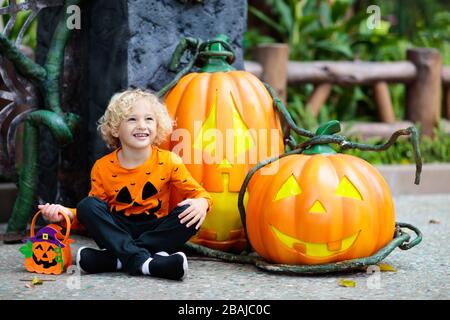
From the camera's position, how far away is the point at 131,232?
345 cm

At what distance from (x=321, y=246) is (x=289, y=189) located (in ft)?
0.85

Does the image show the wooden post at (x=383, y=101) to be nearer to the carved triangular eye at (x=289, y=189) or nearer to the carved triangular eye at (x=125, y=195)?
the carved triangular eye at (x=289, y=189)

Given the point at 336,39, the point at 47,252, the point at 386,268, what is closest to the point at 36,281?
the point at 47,252

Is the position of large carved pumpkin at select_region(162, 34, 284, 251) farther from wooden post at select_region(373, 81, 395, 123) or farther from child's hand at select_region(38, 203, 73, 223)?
wooden post at select_region(373, 81, 395, 123)

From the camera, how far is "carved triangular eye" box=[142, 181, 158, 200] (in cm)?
345

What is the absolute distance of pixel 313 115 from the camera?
6.27m

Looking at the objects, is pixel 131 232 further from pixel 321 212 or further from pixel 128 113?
pixel 321 212

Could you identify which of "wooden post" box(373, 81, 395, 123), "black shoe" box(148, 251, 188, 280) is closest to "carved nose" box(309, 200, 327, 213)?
"black shoe" box(148, 251, 188, 280)

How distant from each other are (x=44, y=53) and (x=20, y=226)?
3.13 feet

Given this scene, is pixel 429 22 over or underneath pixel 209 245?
over

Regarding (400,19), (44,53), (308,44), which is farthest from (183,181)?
(400,19)

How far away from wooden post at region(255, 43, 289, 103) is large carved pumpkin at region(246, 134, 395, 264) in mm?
2565
